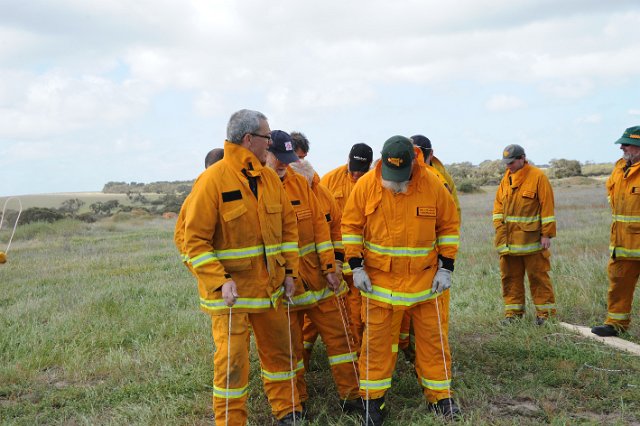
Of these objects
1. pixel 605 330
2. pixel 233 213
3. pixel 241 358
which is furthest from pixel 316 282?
pixel 605 330

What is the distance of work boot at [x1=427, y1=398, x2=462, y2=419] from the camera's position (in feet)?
14.9

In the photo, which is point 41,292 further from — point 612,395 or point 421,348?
point 612,395

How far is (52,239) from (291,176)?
711 inches

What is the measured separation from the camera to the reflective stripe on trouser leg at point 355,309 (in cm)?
566

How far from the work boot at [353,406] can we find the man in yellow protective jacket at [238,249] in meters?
0.60

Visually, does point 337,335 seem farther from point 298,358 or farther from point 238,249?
point 238,249

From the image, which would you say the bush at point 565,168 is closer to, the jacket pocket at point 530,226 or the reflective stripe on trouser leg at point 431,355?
the jacket pocket at point 530,226

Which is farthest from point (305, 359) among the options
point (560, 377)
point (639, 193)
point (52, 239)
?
point (52, 239)

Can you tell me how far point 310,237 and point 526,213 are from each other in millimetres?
3422

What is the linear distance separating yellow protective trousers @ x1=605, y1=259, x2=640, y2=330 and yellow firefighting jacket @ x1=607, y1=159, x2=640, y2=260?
0.16m

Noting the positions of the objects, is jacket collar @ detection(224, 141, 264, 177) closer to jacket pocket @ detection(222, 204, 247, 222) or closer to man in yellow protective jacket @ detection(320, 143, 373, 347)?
jacket pocket @ detection(222, 204, 247, 222)

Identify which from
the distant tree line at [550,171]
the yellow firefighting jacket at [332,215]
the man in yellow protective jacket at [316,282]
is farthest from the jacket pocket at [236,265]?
the distant tree line at [550,171]

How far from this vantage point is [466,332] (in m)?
6.90

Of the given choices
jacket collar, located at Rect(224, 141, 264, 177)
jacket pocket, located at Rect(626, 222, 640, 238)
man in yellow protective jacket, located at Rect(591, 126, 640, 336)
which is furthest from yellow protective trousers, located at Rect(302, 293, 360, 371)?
jacket pocket, located at Rect(626, 222, 640, 238)
